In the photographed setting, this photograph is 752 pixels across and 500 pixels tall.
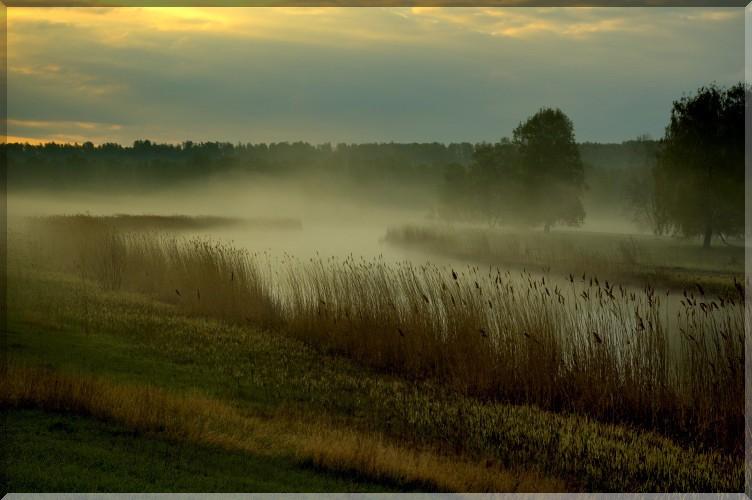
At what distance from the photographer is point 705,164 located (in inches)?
1113

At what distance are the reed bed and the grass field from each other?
32cm

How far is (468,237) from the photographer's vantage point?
3431cm

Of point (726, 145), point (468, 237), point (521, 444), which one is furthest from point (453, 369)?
point (468, 237)

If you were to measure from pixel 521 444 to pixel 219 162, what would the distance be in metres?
55.8

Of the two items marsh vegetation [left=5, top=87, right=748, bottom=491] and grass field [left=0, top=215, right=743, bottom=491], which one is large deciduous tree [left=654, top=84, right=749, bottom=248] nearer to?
marsh vegetation [left=5, top=87, right=748, bottom=491]

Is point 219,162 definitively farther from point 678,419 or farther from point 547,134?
point 678,419

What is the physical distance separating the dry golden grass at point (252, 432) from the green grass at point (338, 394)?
0.55m

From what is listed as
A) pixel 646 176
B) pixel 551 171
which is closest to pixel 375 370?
pixel 551 171

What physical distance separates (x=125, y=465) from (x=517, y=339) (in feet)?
19.3

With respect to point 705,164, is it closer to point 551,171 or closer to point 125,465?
point 551,171

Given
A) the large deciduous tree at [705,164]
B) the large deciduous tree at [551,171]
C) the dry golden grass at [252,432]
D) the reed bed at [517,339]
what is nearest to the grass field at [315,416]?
the dry golden grass at [252,432]

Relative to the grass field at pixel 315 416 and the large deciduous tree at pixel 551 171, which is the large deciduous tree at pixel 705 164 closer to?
the large deciduous tree at pixel 551 171

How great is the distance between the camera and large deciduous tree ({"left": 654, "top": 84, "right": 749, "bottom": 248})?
2784 cm

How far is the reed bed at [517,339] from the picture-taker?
8812mm
